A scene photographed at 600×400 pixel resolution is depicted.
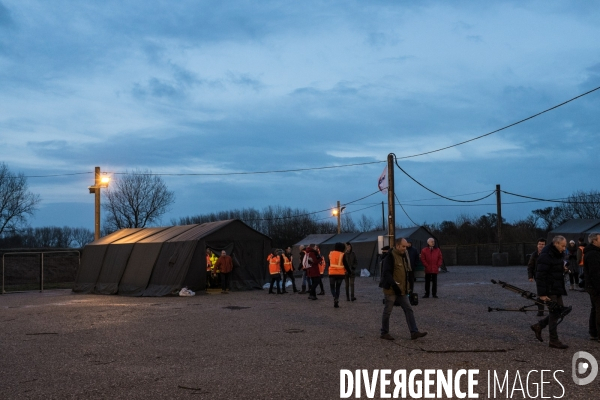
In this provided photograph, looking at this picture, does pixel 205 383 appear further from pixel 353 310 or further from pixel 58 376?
pixel 353 310

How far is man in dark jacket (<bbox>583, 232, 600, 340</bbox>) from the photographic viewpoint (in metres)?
10.2

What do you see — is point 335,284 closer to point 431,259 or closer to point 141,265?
point 431,259

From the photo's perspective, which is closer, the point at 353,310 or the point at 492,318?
the point at 492,318

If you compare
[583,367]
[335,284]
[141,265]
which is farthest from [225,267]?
[583,367]

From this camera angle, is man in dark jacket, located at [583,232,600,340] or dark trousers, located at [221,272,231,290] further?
dark trousers, located at [221,272,231,290]

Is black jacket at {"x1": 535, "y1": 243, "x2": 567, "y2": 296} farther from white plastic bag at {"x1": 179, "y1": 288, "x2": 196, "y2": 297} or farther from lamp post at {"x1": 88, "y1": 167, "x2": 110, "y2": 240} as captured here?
lamp post at {"x1": 88, "y1": 167, "x2": 110, "y2": 240}

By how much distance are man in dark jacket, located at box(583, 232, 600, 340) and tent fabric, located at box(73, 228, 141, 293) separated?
22.5 m

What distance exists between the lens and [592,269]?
1030 centimetres

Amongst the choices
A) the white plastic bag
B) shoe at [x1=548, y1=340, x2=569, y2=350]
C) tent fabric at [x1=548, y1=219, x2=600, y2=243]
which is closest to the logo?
shoe at [x1=548, y1=340, x2=569, y2=350]

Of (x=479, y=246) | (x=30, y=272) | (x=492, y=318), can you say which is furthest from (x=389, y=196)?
(x=479, y=246)

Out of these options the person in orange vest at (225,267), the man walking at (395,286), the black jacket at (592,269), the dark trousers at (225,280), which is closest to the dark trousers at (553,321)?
the black jacket at (592,269)

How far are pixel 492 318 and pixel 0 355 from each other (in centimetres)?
927

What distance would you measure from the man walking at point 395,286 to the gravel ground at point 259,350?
13.2 inches

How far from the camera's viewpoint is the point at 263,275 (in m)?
27.7
